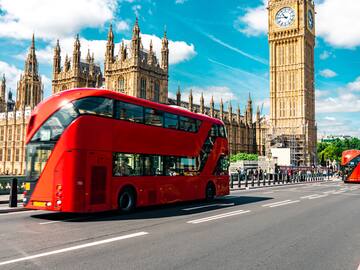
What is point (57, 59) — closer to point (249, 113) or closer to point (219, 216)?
point (249, 113)

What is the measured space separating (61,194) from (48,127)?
1977mm

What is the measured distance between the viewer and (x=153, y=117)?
1380cm

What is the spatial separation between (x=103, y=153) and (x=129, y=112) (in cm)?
186

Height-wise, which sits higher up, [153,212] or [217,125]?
[217,125]

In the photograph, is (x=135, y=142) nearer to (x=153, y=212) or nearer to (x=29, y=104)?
(x=153, y=212)

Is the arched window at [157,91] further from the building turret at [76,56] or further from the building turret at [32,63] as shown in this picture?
the building turret at [32,63]

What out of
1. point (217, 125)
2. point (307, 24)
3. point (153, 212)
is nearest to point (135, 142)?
point (153, 212)

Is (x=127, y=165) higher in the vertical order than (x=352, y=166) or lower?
higher

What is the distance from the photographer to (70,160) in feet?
35.5

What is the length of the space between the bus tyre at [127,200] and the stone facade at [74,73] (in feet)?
197

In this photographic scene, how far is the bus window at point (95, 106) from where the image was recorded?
11.1 metres

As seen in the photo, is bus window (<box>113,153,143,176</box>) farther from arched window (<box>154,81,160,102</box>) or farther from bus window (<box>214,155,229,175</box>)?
arched window (<box>154,81,160,102</box>)

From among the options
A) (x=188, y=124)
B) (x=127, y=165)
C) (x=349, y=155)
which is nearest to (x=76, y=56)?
(x=349, y=155)

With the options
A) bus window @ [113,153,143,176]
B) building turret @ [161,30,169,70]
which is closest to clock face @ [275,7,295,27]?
building turret @ [161,30,169,70]
